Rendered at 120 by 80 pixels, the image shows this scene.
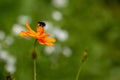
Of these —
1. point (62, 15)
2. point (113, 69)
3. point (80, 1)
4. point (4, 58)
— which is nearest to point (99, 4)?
point (80, 1)

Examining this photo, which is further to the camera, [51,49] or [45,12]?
[45,12]

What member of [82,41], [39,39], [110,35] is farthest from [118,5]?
[39,39]

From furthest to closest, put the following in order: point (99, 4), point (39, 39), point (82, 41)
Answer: point (99, 4), point (82, 41), point (39, 39)

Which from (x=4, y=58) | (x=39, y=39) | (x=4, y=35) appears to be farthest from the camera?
(x=4, y=35)

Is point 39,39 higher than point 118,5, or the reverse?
point 39,39

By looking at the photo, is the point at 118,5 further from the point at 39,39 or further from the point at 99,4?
the point at 39,39

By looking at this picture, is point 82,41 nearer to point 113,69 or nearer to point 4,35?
point 113,69
